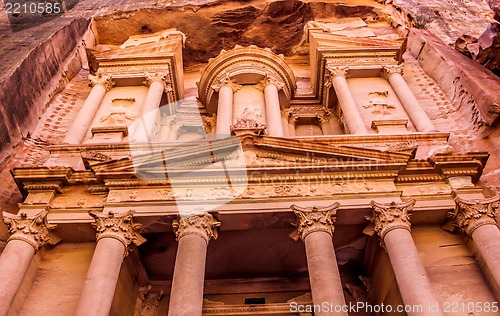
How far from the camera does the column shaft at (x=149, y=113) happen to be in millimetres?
15039

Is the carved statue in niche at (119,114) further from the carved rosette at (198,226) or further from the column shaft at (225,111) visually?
the carved rosette at (198,226)

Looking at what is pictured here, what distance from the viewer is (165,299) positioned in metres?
12.1

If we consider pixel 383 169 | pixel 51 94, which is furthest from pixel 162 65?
pixel 383 169

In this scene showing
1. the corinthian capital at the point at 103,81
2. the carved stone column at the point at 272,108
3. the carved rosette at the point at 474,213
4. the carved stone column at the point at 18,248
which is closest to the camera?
the carved stone column at the point at 18,248

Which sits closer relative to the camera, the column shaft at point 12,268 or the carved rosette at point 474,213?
the column shaft at point 12,268

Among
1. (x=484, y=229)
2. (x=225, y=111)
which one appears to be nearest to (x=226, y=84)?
(x=225, y=111)

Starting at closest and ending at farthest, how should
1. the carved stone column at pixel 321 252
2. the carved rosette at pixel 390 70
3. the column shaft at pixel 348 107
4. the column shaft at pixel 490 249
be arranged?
the carved stone column at pixel 321 252, the column shaft at pixel 490 249, the column shaft at pixel 348 107, the carved rosette at pixel 390 70

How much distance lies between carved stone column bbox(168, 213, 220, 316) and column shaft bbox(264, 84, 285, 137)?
5.12m

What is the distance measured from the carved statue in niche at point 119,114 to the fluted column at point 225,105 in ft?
9.44

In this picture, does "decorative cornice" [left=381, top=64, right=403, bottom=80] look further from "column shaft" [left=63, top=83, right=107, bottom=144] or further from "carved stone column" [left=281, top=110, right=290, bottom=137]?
"column shaft" [left=63, top=83, right=107, bottom=144]

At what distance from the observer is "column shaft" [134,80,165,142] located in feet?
49.3

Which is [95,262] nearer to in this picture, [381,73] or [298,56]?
[381,73]

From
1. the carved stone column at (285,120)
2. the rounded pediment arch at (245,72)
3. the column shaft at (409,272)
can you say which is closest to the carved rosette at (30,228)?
the column shaft at (409,272)

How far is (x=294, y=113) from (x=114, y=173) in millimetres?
8879
